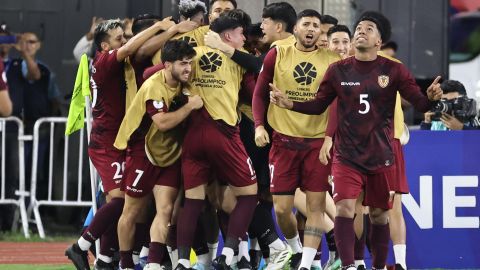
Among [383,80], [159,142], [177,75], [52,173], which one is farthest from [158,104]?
[52,173]

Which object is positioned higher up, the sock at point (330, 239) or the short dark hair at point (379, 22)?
the short dark hair at point (379, 22)

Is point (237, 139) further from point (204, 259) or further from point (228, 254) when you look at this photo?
point (204, 259)

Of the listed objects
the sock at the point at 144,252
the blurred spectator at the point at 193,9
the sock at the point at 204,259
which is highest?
the blurred spectator at the point at 193,9

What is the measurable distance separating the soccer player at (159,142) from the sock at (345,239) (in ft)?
4.89

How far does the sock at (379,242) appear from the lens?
1230cm

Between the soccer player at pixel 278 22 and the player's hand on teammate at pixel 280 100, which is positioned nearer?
the player's hand on teammate at pixel 280 100

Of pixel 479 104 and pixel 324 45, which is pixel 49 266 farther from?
pixel 479 104

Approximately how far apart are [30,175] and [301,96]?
21.8 ft

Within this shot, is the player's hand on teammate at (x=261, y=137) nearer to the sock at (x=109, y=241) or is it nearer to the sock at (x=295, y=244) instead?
the sock at (x=295, y=244)

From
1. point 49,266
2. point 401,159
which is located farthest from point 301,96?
point 49,266

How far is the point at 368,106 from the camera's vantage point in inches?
465

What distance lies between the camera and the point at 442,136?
45.9 ft

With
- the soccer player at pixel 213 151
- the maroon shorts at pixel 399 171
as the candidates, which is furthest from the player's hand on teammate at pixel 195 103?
the maroon shorts at pixel 399 171

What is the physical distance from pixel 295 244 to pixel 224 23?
6.83ft
